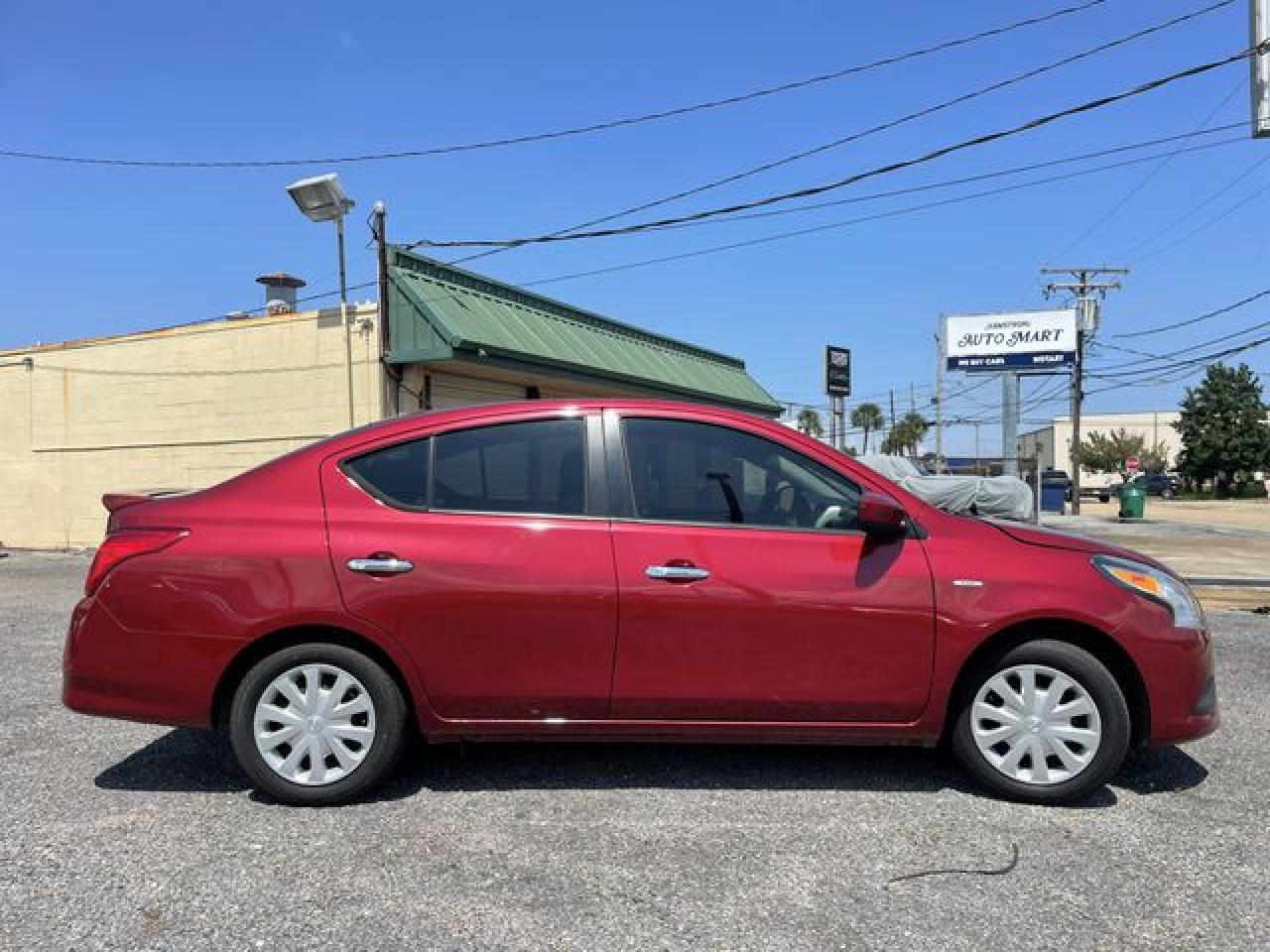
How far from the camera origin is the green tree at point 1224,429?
2320 inches

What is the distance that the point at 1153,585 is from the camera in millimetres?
3785

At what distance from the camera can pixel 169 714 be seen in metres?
3.75

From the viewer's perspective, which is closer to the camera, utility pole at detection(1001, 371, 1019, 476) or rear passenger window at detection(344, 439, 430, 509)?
rear passenger window at detection(344, 439, 430, 509)

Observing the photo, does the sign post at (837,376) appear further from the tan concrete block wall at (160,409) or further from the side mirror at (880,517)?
the side mirror at (880,517)

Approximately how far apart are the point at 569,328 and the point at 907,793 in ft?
46.4

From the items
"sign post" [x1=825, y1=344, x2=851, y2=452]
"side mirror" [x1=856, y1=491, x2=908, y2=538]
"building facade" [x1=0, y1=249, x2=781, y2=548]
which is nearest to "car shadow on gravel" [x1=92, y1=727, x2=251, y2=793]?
"side mirror" [x1=856, y1=491, x2=908, y2=538]

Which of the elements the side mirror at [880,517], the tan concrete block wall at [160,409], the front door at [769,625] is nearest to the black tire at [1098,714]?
the front door at [769,625]

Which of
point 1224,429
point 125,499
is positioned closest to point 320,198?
point 125,499

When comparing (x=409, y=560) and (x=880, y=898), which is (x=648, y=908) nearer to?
(x=880, y=898)

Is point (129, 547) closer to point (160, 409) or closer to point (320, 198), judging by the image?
point (320, 198)

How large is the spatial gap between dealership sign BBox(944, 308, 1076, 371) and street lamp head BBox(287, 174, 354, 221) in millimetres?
25646

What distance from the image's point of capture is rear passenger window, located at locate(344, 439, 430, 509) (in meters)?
3.87

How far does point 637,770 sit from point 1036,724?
1.71m

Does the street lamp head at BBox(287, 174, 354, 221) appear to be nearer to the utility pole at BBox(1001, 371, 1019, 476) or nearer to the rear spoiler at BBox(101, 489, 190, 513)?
the rear spoiler at BBox(101, 489, 190, 513)
